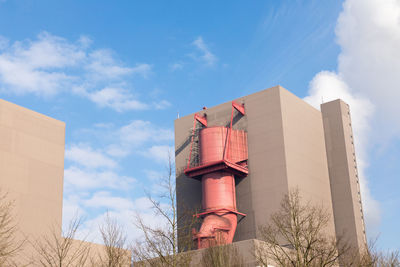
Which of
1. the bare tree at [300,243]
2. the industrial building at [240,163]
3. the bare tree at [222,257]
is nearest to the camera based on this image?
the bare tree at [300,243]

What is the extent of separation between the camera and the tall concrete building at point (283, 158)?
62.1 m

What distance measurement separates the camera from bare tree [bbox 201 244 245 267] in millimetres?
47594

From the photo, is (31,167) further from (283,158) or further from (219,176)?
(283,158)

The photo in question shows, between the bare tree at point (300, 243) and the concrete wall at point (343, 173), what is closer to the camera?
the bare tree at point (300, 243)

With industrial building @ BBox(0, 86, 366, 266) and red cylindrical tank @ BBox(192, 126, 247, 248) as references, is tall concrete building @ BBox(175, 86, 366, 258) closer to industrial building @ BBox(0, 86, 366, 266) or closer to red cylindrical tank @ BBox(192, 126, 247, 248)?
industrial building @ BBox(0, 86, 366, 266)

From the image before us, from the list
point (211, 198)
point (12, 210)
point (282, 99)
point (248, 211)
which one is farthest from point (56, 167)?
point (282, 99)

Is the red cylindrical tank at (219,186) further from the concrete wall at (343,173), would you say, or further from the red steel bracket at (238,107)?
the concrete wall at (343,173)

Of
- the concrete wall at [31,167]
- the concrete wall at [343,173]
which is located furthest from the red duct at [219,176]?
the concrete wall at [31,167]

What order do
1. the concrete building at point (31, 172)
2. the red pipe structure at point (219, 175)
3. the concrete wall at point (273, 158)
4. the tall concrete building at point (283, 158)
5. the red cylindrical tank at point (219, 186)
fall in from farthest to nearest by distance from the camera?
1. the tall concrete building at point (283, 158)
2. the concrete wall at point (273, 158)
3. the red pipe structure at point (219, 175)
4. the red cylindrical tank at point (219, 186)
5. the concrete building at point (31, 172)

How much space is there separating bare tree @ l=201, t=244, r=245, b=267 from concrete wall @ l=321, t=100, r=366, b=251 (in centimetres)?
2112

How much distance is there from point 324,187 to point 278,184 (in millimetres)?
8914

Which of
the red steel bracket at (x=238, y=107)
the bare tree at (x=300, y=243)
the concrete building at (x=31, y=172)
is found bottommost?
the bare tree at (x=300, y=243)

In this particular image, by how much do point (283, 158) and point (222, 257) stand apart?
17.4 metres

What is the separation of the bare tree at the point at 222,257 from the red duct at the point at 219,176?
6.21m
